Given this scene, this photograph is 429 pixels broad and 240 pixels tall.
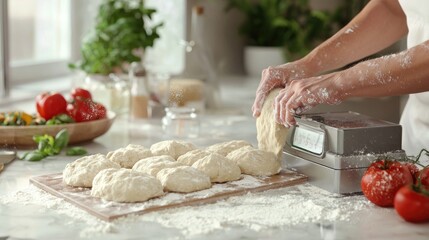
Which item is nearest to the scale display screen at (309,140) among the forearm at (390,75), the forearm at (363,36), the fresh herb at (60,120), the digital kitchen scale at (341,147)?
the digital kitchen scale at (341,147)

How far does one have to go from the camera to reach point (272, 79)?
1.90m

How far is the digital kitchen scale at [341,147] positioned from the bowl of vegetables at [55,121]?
0.71 m

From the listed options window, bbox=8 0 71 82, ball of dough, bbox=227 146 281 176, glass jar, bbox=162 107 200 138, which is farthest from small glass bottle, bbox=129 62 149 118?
ball of dough, bbox=227 146 281 176

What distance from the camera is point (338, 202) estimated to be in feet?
5.10

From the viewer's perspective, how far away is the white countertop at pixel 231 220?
134 cm

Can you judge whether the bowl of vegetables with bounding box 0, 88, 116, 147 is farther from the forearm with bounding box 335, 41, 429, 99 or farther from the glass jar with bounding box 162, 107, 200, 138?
the forearm with bounding box 335, 41, 429, 99

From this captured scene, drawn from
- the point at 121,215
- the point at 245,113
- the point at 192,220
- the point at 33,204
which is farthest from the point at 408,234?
the point at 245,113

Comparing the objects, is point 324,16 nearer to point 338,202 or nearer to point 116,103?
A: point 116,103

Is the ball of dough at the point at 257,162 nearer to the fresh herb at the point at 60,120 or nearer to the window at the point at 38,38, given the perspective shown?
the fresh herb at the point at 60,120

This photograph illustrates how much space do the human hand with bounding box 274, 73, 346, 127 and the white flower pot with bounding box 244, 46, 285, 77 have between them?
2.19m

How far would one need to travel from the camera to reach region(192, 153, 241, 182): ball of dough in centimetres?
163

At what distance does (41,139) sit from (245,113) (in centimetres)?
101

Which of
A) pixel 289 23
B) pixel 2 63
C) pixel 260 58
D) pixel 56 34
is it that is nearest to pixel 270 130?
pixel 2 63

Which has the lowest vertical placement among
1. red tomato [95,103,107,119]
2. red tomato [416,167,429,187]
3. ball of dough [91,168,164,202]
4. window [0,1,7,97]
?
ball of dough [91,168,164,202]
